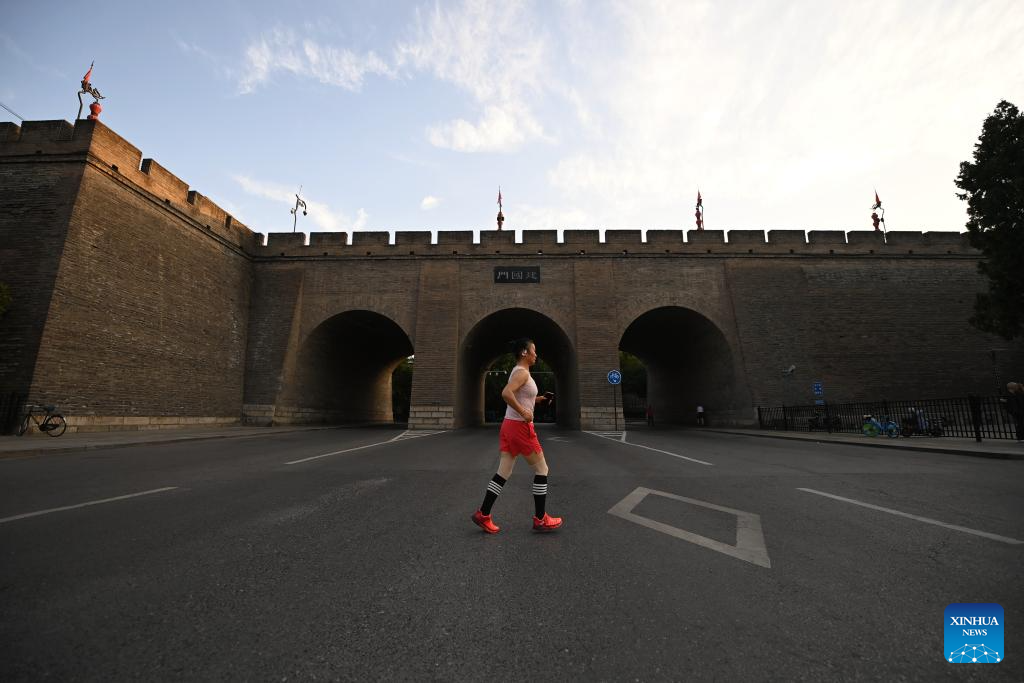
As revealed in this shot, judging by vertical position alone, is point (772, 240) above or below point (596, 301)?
above

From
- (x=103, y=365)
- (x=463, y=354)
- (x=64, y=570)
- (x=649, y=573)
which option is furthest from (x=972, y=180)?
(x=103, y=365)

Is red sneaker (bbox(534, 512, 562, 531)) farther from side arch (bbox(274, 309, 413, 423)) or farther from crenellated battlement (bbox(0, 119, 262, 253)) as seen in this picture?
side arch (bbox(274, 309, 413, 423))

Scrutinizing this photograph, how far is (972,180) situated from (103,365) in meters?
34.4

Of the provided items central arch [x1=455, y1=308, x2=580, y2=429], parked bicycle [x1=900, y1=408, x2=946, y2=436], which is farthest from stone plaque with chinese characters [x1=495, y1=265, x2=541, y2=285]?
parked bicycle [x1=900, y1=408, x2=946, y2=436]

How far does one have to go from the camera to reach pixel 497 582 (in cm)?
261

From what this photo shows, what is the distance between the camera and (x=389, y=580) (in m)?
2.60

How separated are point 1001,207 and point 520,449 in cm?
2483

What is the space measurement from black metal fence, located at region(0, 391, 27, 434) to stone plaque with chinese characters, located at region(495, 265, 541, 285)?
57.8ft

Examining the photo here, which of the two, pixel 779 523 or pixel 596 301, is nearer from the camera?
pixel 779 523

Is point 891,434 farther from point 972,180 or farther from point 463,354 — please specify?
point 463,354

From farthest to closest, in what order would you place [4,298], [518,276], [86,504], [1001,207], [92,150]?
[518,276]
[1001,207]
[92,150]
[4,298]
[86,504]

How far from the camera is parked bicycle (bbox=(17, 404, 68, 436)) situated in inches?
466

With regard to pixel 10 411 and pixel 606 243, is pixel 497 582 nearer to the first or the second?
pixel 10 411

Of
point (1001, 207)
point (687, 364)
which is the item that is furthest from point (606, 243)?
point (1001, 207)
